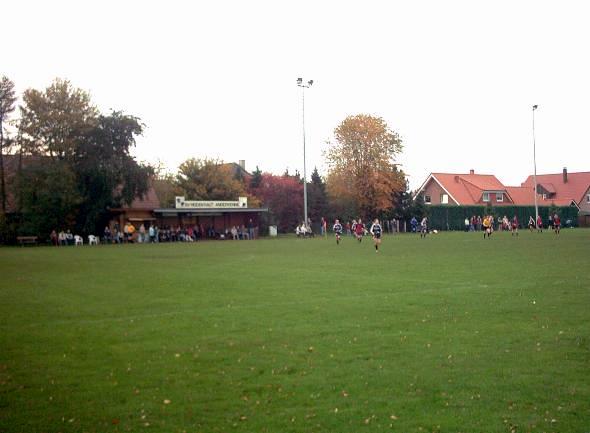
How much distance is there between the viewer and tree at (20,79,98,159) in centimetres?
5994

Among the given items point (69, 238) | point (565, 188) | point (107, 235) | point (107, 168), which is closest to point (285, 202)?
point (107, 235)

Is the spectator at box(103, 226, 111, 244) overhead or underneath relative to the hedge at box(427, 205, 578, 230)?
underneath

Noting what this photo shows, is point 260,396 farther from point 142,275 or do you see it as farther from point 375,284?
point 142,275

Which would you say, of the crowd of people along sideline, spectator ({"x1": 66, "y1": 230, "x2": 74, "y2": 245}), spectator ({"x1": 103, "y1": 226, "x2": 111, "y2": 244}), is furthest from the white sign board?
spectator ({"x1": 66, "y1": 230, "x2": 74, "y2": 245})

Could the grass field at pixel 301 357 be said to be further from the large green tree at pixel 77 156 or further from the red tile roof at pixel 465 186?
the red tile roof at pixel 465 186

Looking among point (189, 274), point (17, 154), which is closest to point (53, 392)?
point (189, 274)

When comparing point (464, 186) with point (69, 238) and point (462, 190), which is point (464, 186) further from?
point (69, 238)

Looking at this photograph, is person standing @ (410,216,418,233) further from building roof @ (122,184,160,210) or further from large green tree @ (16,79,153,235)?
large green tree @ (16,79,153,235)

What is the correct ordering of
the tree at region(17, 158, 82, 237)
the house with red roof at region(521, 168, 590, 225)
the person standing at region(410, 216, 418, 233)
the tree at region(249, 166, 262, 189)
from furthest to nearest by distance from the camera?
the house with red roof at region(521, 168, 590, 225) → the tree at region(249, 166, 262, 189) → the person standing at region(410, 216, 418, 233) → the tree at region(17, 158, 82, 237)

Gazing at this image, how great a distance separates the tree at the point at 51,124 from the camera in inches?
2360

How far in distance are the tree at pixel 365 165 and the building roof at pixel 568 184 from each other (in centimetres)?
4068

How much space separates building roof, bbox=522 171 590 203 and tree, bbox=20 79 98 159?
77.3 m

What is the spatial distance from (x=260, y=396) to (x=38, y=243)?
5612cm

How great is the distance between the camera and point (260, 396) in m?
7.82
